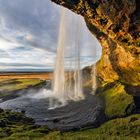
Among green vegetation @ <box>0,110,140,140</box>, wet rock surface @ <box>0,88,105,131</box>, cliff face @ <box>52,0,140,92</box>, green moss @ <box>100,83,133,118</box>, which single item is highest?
cliff face @ <box>52,0,140,92</box>

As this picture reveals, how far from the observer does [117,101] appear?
2781 inches

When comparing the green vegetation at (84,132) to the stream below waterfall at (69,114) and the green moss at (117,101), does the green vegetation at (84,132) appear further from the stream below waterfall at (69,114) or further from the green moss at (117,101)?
the green moss at (117,101)

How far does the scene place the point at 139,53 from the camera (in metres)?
66.4

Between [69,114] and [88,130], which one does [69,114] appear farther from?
[88,130]

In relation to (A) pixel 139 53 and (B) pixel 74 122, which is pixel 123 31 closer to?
(A) pixel 139 53

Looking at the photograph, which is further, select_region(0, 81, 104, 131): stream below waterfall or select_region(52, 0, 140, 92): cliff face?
select_region(0, 81, 104, 131): stream below waterfall

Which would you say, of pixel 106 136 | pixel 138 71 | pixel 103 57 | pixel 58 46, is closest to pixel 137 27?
pixel 138 71

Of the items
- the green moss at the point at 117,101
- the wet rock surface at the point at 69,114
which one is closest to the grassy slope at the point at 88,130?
the green moss at the point at 117,101

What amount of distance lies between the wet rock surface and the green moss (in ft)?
5.94

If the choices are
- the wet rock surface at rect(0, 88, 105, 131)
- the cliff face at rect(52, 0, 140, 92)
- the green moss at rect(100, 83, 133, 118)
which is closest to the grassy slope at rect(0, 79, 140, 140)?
the green moss at rect(100, 83, 133, 118)

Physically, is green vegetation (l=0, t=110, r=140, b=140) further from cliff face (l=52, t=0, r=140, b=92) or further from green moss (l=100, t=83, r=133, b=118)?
cliff face (l=52, t=0, r=140, b=92)

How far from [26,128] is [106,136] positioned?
597 inches

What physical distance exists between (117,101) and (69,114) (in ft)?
36.8

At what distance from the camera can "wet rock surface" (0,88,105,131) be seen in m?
58.0
